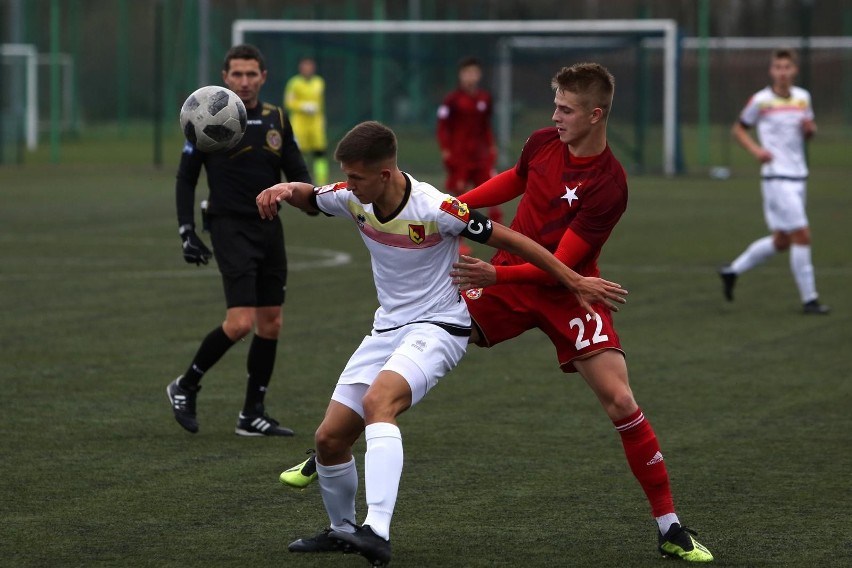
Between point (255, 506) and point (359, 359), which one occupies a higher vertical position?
point (359, 359)

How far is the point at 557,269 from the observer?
577cm

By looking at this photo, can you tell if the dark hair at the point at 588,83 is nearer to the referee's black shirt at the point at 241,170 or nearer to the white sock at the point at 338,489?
the white sock at the point at 338,489

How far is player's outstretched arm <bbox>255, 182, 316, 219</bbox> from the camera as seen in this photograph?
572 centimetres

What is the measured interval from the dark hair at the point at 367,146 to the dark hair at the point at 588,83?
35.3 inches

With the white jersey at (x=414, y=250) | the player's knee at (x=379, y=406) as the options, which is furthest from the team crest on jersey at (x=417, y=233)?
the player's knee at (x=379, y=406)

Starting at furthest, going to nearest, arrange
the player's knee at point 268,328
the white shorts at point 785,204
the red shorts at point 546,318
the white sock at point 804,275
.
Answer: the white shorts at point 785,204 → the white sock at point 804,275 → the player's knee at point 268,328 → the red shorts at point 546,318

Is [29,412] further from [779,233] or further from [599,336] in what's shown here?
[779,233]

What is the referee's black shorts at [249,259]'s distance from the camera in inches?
322

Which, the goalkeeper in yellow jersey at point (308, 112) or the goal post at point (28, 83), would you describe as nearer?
the goalkeeper in yellow jersey at point (308, 112)

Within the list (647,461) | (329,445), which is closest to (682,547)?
(647,461)

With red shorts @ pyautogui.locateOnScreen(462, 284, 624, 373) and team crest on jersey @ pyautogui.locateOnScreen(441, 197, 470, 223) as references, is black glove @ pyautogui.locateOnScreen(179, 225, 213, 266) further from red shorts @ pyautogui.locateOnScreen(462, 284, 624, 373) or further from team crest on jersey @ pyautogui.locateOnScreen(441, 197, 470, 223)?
team crest on jersey @ pyautogui.locateOnScreen(441, 197, 470, 223)

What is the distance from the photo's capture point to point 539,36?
33781 mm

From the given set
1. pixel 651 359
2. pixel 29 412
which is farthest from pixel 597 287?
pixel 651 359

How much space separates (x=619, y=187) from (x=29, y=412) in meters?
4.10
